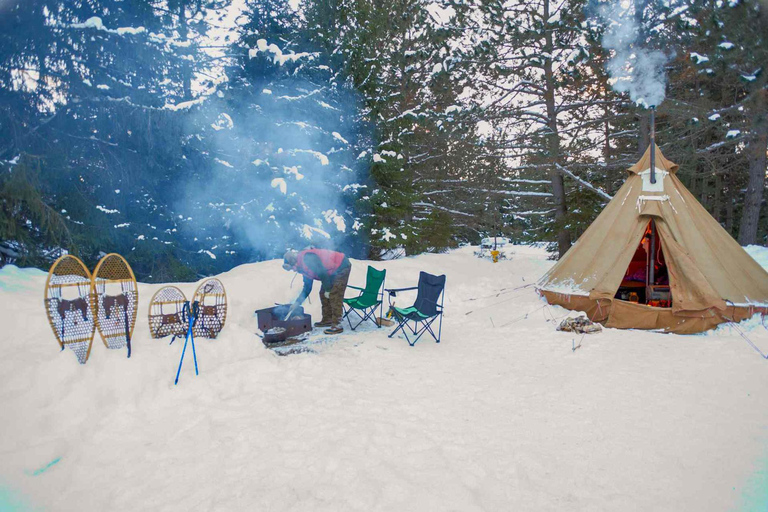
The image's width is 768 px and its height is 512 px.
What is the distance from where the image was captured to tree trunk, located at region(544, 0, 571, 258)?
10.4m

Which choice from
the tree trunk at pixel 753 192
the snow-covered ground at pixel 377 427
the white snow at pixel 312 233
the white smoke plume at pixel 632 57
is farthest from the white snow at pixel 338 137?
the tree trunk at pixel 753 192

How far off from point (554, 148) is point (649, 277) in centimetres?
472

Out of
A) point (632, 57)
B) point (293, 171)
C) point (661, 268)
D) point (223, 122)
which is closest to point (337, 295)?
point (293, 171)

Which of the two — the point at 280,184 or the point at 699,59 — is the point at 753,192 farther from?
the point at 280,184

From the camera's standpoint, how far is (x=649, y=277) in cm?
699

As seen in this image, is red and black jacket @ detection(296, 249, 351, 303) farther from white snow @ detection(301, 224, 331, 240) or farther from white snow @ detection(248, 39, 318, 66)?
white snow @ detection(248, 39, 318, 66)

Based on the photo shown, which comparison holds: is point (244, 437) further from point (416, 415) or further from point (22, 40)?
point (22, 40)

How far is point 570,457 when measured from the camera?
101 inches

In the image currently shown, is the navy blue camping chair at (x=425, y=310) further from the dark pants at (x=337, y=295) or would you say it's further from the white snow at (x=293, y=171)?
the white snow at (x=293, y=171)

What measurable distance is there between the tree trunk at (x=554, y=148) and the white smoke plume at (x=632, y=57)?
160cm

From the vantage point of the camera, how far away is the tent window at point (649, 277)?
6582 millimetres

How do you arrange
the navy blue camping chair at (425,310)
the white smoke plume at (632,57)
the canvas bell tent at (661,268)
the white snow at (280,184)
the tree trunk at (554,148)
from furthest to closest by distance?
the tree trunk at (554,148), the white snow at (280,184), the white smoke plume at (632,57), the canvas bell tent at (661,268), the navy blue camping chair at (425,310)

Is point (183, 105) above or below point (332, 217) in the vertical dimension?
above

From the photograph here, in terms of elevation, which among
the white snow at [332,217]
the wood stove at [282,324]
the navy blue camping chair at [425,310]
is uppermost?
the white snow at [332,217]
